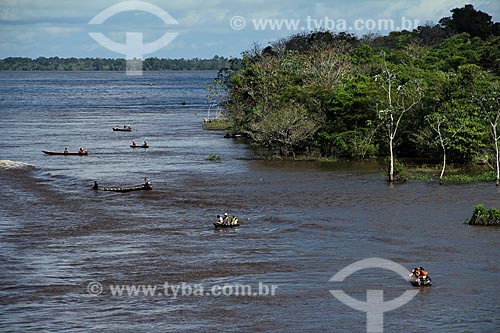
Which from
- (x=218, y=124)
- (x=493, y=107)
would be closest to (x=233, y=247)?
(x=493, y=107)

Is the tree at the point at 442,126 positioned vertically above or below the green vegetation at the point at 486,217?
above

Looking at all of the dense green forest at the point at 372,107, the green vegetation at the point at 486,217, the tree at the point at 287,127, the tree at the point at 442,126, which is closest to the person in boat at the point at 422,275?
the green vegetation at the point at 486,217

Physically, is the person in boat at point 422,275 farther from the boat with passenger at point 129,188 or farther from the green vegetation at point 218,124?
the green vegetation at point 218,124

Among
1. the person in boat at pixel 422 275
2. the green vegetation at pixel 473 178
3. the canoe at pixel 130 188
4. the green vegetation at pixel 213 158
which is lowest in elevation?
the person in boat at pixel 422 275

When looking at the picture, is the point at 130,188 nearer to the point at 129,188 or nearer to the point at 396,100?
the point at 129,188

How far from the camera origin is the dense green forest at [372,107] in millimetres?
65500

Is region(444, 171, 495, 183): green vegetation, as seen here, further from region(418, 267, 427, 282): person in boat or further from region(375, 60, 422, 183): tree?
region(418, 267, 427, 282): person in boat

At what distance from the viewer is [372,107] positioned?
2800 inches

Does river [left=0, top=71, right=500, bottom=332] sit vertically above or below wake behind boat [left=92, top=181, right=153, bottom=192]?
below

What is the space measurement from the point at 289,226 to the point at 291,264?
8.50 metres

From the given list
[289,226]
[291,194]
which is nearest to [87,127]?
[291,194]

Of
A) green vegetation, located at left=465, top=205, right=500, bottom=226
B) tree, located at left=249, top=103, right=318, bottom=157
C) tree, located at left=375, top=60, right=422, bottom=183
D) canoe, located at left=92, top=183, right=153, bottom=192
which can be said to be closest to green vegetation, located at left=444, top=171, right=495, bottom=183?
tree, located at left=375, top=60, right=422, bottom=183

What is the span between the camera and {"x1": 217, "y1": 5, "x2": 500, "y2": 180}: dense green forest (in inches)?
2579

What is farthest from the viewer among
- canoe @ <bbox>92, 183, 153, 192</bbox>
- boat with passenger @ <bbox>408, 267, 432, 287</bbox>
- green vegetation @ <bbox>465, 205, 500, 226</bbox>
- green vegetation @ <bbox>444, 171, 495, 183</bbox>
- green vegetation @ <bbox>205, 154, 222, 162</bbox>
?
green vegetation @ <bbox>205, 154, 222, 162</bbox>
